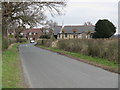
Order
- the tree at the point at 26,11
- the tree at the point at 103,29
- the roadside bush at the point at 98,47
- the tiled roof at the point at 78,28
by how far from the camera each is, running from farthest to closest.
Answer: the tiled roof at the point at 78,28
the tree at the point at 103,29
the tree at the point at 26,11
the roadside bush at the point at 98,47

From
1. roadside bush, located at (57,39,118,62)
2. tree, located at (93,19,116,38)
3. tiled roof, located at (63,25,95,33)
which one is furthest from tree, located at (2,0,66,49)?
tiled roof, located at (63,25,95,33)

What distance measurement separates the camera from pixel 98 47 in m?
21.7

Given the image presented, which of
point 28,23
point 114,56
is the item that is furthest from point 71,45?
point 114,56

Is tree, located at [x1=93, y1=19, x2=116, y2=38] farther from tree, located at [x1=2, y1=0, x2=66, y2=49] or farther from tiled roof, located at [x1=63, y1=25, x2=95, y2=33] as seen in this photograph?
tiled roof, located at [x1=63, y1=25, x2=95, y2=33]

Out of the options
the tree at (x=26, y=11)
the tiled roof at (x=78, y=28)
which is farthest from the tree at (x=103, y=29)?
the tiled roof at (x=78, y=28)

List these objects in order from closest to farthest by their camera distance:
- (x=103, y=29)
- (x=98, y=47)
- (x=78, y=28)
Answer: (x=98, y=47) < (x=103, y=29) < (x=78, y=28)

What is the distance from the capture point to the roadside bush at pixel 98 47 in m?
18.4

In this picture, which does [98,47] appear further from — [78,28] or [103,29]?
[78,28]

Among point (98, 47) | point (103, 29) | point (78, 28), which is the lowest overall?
point (98, 47)

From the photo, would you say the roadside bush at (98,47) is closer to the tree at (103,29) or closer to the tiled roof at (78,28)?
the tree at (103,29)

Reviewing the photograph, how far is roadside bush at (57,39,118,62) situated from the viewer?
18.4 metres

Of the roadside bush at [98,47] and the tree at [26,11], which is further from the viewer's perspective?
the tree at [26,11]

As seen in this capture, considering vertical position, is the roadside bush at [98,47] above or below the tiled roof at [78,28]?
below

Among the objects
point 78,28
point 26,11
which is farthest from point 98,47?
point 78,28
